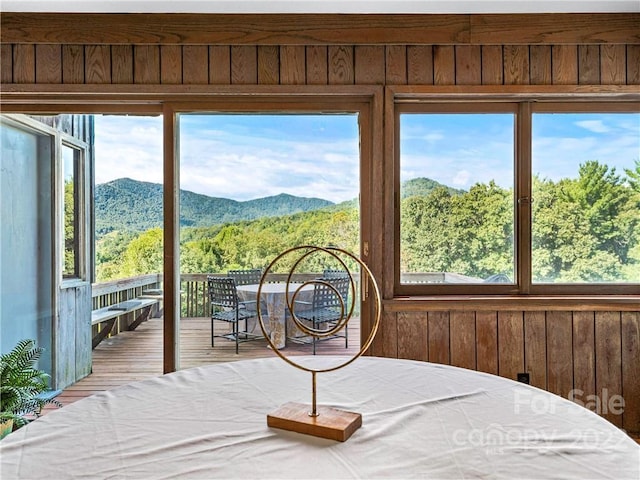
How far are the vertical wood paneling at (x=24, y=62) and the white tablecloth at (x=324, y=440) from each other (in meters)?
2.21

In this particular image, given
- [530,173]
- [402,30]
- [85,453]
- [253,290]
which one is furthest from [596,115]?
[85,453]

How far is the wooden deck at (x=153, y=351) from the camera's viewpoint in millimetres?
2729

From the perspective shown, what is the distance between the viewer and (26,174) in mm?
2754

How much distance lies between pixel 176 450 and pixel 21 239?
2416 millimetres

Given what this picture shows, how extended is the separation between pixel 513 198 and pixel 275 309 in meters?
1.63

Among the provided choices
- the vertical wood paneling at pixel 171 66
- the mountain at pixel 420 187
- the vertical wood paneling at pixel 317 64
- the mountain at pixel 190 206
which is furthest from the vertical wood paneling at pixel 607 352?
the vertical wood paneling at pixel 171 66

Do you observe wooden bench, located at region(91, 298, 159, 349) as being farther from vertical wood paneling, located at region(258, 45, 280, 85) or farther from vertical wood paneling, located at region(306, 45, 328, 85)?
vertical wood paneling, located at region(306, 45, 328, 85)

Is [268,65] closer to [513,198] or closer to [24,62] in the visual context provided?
[24,62]

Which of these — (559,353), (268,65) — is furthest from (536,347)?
(268,65)

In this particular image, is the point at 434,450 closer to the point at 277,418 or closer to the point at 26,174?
the point at 277,418

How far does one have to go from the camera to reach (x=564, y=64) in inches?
104

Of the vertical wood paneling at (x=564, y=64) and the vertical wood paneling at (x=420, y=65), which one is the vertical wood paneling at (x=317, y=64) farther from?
the vertical wood paneling at (x=564, y=64)

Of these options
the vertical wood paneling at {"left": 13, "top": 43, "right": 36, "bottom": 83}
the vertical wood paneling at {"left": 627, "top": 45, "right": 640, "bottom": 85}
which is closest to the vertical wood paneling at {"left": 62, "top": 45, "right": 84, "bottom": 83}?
the vertical wood paneling at {"left": 13, "top": 43, "right": 36, "bottom": 83}

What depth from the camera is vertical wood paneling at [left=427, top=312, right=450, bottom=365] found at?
8.61 feet
